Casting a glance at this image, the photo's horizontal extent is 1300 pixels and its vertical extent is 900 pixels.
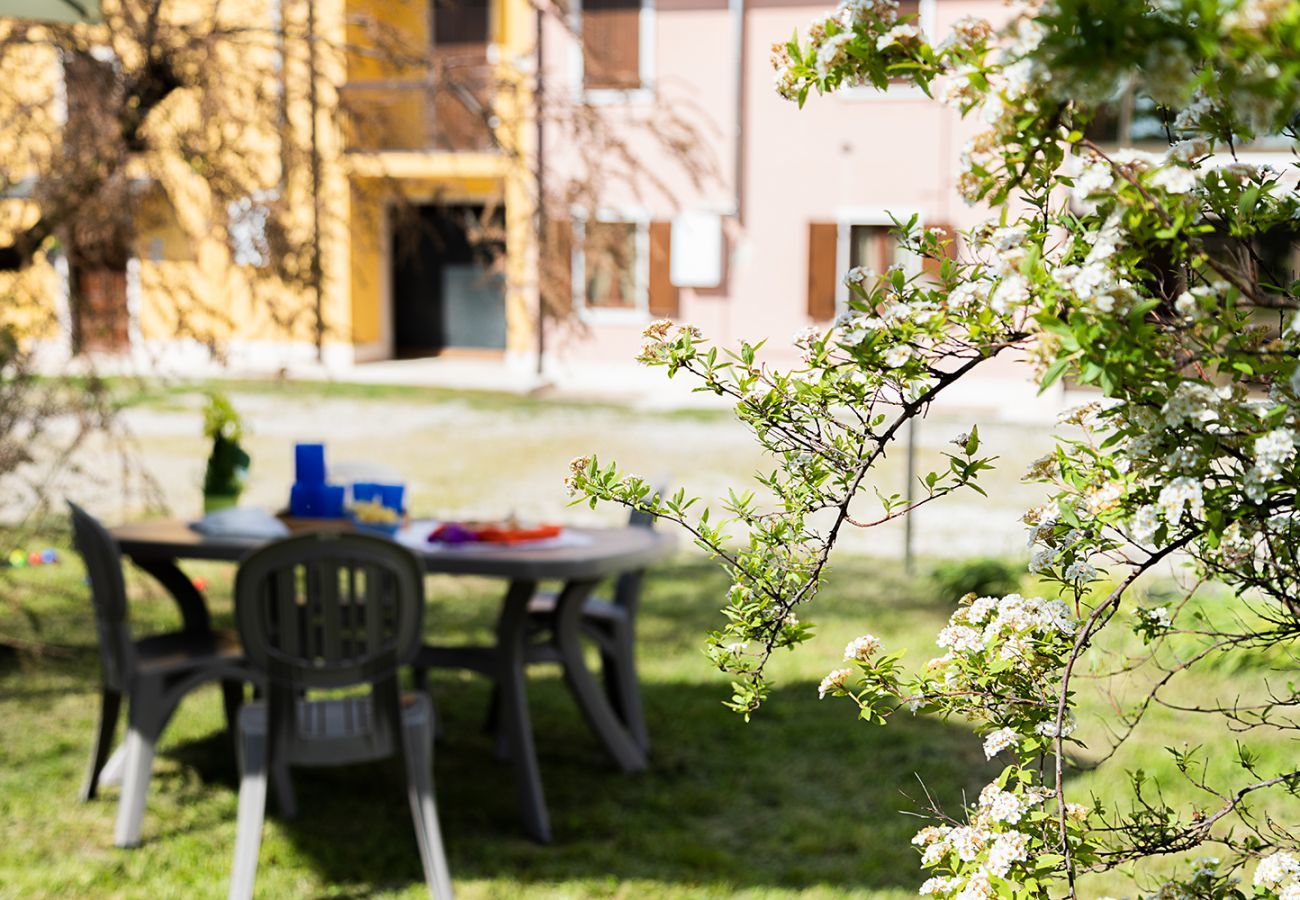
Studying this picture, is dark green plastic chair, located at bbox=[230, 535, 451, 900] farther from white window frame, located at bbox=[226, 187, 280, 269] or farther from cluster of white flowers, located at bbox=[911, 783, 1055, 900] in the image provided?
cluster of white flowers, located at bbox=[911, 783, 1055, 900]

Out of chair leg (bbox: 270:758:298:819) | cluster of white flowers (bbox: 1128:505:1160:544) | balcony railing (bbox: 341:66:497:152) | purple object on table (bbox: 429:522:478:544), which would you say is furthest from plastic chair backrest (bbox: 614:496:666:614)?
cluster of white flowers (bbox: 1128:505:1160:544)

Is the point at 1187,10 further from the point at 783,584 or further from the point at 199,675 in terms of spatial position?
the point at 199,675

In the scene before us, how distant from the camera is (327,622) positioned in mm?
3395

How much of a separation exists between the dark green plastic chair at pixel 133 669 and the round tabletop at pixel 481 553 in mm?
200

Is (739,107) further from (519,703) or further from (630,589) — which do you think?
(519,703)

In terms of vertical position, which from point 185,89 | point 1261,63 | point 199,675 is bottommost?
point 199,675

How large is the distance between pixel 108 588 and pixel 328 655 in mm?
755

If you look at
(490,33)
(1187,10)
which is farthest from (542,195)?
(490,33)

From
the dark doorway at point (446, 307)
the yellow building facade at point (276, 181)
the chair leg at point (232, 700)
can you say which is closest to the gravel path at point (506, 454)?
the yellow building facade at point (276, 181)

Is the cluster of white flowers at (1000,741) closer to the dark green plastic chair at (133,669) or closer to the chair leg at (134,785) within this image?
the dark green plastic chair at (133,669)

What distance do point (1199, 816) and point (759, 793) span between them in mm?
2975

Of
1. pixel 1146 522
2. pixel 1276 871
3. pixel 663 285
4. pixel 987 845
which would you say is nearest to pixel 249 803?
pixel 987 845

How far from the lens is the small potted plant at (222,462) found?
4.49 meters

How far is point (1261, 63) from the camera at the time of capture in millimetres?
800
